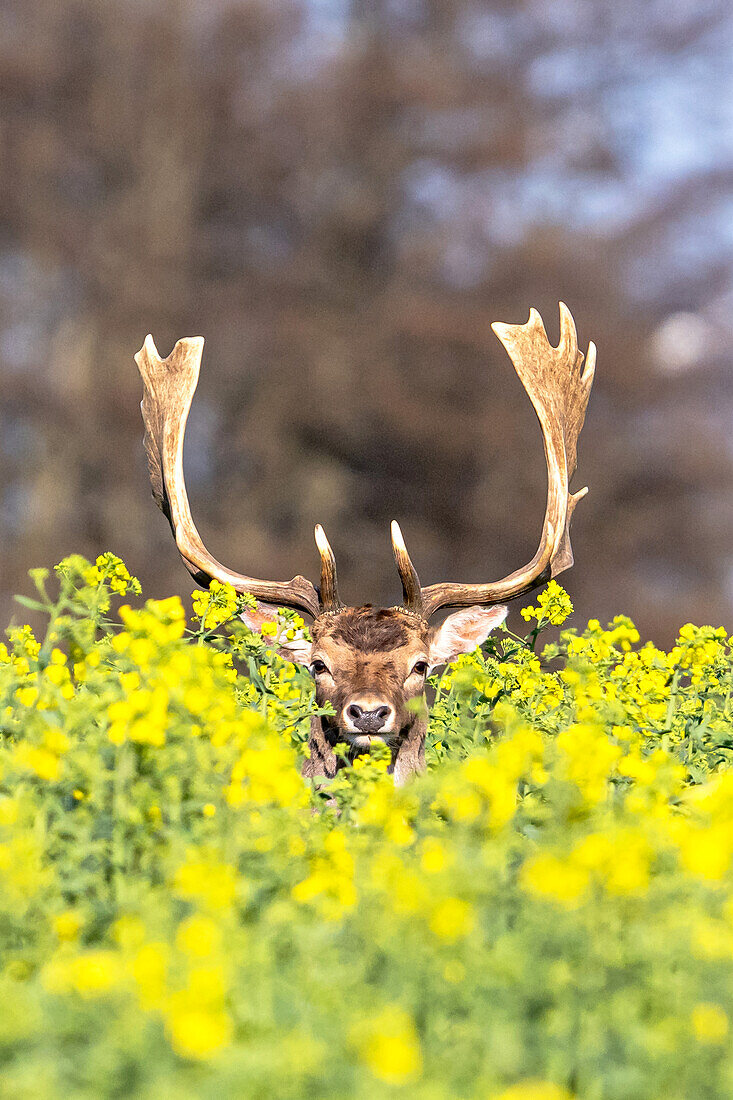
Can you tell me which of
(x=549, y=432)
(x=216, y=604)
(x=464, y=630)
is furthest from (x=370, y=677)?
(x=549, y=432)

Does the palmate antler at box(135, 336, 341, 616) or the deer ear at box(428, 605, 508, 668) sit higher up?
the palmate antler at box(135, 336, 341, 616)

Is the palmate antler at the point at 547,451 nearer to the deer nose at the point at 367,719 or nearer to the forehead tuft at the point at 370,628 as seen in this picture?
the forehead tuft at the point at 370,628

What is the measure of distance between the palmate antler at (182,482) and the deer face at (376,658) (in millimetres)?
144

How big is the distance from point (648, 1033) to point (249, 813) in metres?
1.05

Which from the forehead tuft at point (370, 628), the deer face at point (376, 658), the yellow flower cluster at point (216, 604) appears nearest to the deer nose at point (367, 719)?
the deer face at point (376, 658)

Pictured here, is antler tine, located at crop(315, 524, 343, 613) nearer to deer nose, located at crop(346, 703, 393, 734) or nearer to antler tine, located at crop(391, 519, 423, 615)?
antler tine, located at crop(391, 519, 423, 615)

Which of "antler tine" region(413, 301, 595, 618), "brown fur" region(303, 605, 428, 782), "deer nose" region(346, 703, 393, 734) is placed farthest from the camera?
"antler tine" region(413, 301, 595, 618)

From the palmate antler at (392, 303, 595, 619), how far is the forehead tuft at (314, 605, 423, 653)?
0.54 feet

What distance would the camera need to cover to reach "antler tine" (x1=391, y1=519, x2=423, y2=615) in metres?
4.81

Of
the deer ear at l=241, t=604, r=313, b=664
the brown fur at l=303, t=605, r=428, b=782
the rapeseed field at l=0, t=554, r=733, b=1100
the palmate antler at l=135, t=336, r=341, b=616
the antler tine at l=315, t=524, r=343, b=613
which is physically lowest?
the rapeseed field at l=0, t=554, r=733, b=1100

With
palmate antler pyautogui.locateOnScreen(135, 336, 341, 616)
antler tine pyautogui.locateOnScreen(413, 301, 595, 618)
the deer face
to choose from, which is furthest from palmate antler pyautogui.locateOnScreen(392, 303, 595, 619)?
palmate antler pyautogui.locateOnScreen(135, 336, 341, 616)

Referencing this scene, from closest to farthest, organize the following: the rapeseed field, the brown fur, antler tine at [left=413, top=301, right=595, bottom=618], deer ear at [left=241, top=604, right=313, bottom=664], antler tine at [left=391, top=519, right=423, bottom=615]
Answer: the rapeseed field, the brown fur, antler tine at [left=391, top=519, right=423, bottom=615], deer ear at [left=241, top=604, right=313, bottom=664], antler tine at [left=413, top=301, right=595, bottom=618]

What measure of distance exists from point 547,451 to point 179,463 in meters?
1.91

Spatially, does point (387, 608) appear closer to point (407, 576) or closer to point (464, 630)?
point (407, 576)
